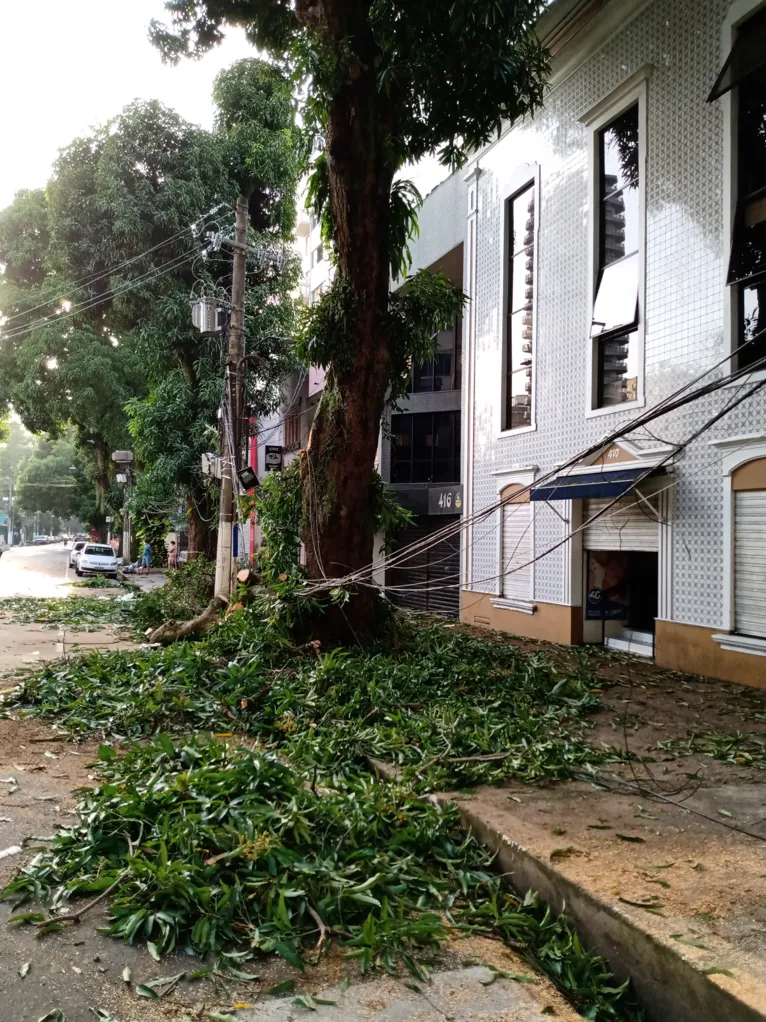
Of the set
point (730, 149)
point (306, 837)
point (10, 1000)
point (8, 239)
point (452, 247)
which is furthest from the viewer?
point (8, 239)

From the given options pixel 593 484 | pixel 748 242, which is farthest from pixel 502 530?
pixel 748 242

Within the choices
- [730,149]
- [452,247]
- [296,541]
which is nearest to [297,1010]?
[296,541]

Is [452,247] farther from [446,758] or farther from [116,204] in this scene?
[446,758]

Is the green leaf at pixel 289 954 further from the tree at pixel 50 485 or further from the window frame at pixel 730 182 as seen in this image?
the tree at pixel 50 485

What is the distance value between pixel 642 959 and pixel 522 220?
13.8 m

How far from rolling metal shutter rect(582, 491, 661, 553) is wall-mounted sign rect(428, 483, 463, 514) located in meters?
6.45

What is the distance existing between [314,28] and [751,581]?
8090mm

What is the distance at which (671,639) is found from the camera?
34.3ft

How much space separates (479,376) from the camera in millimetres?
15953

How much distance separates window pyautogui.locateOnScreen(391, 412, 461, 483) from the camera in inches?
878

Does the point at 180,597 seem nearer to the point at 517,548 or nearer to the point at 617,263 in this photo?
the point at 517,548

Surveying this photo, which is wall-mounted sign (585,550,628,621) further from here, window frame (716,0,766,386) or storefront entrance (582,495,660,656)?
window frame (716,0,766,386)

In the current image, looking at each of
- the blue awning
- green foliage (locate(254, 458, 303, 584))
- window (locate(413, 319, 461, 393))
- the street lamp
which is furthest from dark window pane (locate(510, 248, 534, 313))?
the street lamp

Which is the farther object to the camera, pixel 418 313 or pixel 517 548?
pixel 517 548
